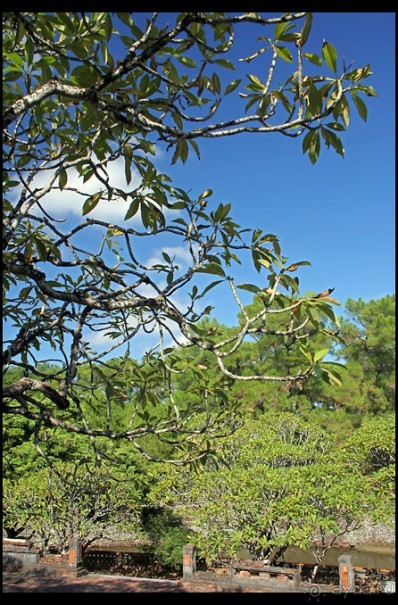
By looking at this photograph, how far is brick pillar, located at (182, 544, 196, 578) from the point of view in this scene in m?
5.14

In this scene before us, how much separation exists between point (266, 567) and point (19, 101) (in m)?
4.98

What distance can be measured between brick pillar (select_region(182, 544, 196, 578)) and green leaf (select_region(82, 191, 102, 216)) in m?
4.93

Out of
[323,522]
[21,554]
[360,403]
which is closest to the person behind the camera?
[323,522]

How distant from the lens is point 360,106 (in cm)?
85

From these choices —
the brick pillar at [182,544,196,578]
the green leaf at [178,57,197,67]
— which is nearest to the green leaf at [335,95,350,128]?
the green leaf at [178,57,197,67]

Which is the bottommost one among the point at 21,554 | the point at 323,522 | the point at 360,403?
the point at 21,554

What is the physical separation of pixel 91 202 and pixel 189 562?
4.96 metres

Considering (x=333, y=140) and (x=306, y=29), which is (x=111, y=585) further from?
(x=306, y=29)

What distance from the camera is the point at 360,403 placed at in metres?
9.93

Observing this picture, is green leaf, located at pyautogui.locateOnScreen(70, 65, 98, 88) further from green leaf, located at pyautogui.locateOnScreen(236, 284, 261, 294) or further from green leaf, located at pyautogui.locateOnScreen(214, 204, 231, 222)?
green leaf, located at pyautogui.locateOnScreen(236, 284, 261, 294)

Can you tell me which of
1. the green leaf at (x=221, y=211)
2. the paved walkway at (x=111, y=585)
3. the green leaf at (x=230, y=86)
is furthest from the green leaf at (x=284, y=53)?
the paved walkway at (x=111, y=585)
